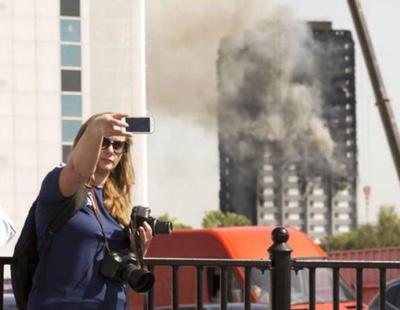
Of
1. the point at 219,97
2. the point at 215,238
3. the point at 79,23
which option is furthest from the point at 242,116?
the point at 215,238

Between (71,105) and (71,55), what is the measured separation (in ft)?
15.5

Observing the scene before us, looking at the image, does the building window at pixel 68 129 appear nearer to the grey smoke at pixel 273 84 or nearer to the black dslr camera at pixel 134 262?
the grey smoke at pixel 273 84

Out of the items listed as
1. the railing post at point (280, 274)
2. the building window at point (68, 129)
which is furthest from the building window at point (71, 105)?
the railing post at point (280, 274)

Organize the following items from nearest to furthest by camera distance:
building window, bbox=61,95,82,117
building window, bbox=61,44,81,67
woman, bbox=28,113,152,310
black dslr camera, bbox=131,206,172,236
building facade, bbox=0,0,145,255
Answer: woman, bbox=28,113,152,310 < black dslr camera, bbox=131,206,172,236 < building facade, bbox=0,0,145,255 < building window, bbox=61,95,82,117 < building window, bbox=61,44,81,67

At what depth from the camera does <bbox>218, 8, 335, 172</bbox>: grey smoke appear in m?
152

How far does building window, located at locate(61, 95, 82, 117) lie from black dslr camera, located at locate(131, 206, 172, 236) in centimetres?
9937

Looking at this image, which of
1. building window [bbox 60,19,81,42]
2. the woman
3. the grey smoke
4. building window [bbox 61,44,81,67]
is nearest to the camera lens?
the woman

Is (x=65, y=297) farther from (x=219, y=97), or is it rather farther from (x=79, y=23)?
(x=219, y=97)

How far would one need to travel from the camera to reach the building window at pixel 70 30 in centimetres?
10569

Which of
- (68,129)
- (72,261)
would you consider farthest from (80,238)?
(68,129)

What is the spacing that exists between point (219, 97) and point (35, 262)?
15515 centimetres

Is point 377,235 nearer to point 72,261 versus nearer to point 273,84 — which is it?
point 273,84

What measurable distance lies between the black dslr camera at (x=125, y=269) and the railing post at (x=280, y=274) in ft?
5.00

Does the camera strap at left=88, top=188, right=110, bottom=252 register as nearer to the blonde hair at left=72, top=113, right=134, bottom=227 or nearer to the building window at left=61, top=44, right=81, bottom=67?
the blonde hair at left=72, top=113, right=134, bottom=227
